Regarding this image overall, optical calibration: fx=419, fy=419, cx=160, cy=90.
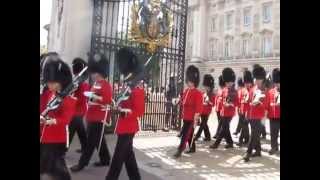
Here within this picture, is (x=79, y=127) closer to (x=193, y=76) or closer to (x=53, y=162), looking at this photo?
(x=53, y=162)

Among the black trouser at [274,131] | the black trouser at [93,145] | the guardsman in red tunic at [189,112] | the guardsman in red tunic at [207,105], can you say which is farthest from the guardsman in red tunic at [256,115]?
the black trouser at [93,145]

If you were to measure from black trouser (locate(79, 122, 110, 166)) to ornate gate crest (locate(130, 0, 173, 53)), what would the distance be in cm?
334

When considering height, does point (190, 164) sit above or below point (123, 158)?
below

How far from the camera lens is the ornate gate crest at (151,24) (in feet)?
28.0

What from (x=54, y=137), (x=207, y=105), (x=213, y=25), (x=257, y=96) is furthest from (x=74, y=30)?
(x=213, y=25)

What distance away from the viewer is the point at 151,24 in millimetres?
8695

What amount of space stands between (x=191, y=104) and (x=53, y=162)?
10.6ft

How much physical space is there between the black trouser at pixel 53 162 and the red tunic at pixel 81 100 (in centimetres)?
176

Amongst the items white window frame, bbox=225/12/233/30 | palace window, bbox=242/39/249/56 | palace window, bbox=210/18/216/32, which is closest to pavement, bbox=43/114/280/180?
palace window, bbox=242/39/249/56

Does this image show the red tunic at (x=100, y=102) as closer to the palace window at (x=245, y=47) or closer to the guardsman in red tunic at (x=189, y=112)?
the guardsman in red tunic at (x=189, y=112)

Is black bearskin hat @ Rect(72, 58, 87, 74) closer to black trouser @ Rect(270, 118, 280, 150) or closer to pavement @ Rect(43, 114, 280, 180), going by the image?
pavement @ Rect(43, 114, 280, 180)

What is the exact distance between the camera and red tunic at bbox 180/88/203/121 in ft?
22.1
